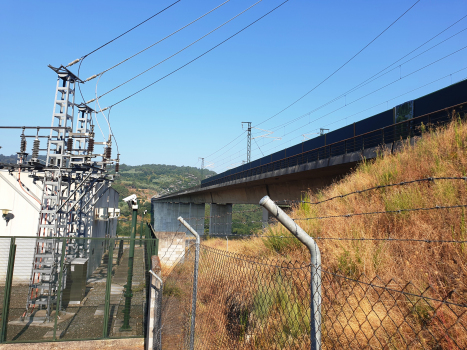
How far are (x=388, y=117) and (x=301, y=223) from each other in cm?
975

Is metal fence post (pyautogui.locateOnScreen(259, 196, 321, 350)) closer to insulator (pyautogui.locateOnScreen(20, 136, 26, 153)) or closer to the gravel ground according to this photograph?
the gravel ground

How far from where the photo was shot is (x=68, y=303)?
35.2 ft

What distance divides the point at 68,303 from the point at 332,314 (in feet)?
30.1

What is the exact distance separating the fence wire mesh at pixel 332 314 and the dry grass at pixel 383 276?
0.6 inches

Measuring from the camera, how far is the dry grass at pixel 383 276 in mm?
3672

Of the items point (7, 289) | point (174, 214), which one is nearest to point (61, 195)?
point (7, 289)

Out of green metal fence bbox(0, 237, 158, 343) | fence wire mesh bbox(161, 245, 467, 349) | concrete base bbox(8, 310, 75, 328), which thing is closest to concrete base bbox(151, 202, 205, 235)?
green metal fence bbox(0, 237, 158, 343)

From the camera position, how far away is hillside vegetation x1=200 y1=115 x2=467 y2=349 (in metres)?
3.60

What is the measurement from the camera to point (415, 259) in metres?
4.83

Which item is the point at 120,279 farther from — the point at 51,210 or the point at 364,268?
the point at 364,268

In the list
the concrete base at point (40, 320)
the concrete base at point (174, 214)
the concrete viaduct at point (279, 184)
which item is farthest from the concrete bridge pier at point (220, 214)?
the concrete base at point (40, 320)

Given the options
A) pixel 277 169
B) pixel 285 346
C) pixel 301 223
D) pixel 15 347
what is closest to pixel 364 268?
pixel 285 346

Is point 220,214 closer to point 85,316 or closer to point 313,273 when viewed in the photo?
point 85,316

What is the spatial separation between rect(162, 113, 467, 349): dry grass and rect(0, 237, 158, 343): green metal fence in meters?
3.93
